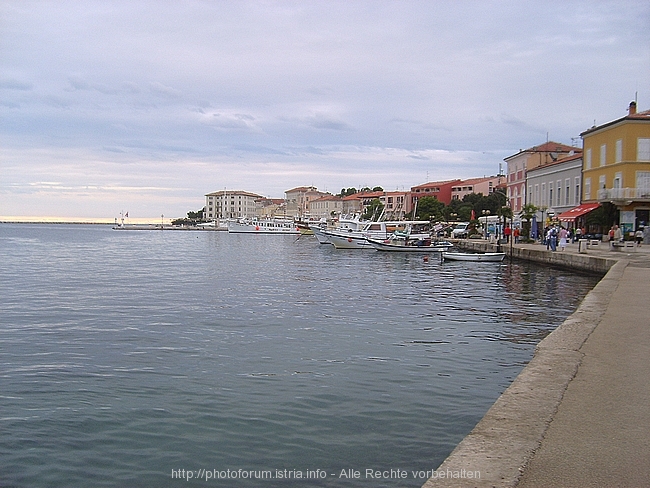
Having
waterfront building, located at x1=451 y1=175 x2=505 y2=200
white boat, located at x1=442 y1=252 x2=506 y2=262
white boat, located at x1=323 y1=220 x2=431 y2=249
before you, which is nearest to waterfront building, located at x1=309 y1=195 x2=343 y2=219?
waterfront building, located at x1=451 y1=175 x2=505 y2=200

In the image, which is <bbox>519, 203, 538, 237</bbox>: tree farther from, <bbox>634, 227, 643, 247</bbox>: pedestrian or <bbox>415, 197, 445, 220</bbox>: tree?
<bbox>415, 197, 445, 220</bbox>: tree

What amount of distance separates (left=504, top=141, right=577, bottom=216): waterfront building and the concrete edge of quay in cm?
5773

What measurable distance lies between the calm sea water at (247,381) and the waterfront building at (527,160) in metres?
45.8

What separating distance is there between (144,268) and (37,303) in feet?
51.6

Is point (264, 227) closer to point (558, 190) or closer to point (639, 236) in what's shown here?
point (558, 190)

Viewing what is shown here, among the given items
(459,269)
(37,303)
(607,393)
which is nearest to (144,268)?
(37,303)

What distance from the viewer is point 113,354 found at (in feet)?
38.4

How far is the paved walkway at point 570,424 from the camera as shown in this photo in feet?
Result: 13.3

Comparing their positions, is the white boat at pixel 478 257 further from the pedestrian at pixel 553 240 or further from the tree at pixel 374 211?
the tree at pixel 374 211

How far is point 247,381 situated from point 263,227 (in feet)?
448

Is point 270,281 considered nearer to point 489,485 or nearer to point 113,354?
point 113,354

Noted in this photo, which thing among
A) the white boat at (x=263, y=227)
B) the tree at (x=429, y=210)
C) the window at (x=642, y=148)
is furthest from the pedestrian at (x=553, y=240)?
the white boat at (x=263, y=227)

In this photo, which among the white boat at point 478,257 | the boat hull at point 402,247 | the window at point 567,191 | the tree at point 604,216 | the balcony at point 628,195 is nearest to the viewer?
the white boat at point 478,257

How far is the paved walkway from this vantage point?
4.06m
